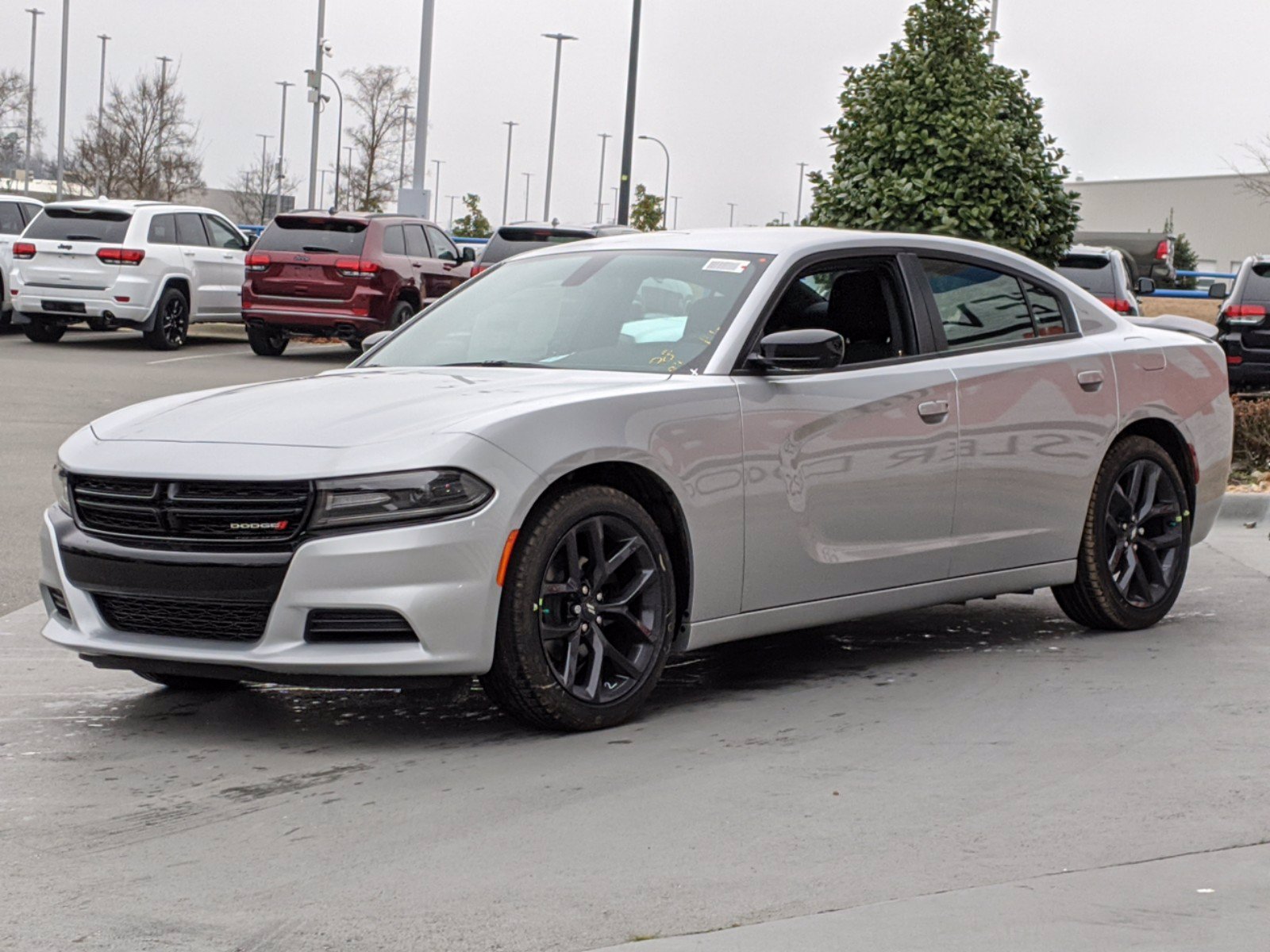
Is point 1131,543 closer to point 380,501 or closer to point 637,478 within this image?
point 637,478

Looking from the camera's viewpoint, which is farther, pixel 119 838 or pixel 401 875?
pixel 119 838

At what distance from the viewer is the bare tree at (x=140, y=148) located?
63031 mm

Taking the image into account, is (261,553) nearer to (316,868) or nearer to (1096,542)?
(316,868)

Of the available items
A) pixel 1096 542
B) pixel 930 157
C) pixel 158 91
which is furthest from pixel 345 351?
pixel 158 91

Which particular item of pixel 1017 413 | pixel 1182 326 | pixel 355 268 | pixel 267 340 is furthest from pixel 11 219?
pixel 1017 413

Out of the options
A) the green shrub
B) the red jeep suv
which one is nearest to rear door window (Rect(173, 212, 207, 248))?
the red jeep suv

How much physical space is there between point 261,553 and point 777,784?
1489 mm

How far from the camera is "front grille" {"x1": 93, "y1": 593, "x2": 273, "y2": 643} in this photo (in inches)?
199

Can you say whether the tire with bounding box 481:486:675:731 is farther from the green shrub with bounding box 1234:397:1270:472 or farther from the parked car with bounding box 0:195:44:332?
the parked car with bounding box 0:195:44:332

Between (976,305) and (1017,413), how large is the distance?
17.8 inches

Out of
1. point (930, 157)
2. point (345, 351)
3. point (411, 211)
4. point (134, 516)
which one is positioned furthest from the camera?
point (411, 211)

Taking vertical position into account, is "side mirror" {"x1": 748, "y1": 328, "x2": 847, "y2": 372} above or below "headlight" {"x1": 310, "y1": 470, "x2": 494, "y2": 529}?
above

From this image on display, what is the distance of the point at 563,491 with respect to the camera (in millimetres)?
5309

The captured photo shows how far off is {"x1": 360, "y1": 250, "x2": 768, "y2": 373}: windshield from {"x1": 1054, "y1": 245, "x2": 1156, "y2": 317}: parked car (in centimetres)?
1297
